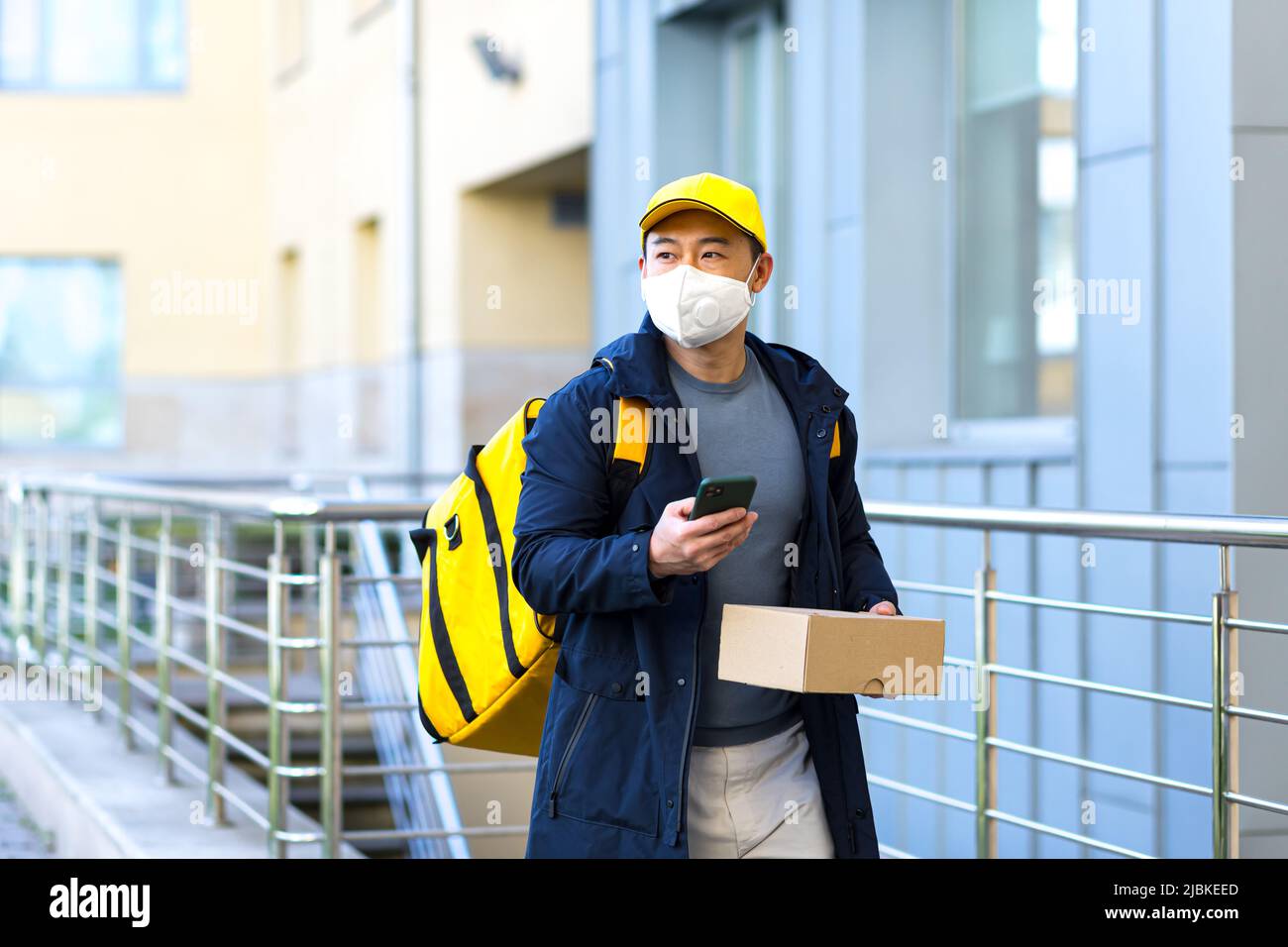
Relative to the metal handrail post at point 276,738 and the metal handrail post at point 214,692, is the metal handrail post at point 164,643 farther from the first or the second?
the metal handrail post at point 276,738

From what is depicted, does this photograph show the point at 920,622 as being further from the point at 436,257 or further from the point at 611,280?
the point at 436,257

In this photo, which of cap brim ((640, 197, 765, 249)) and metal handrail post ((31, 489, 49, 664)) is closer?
cap brim ((640, 197, 765, 249))

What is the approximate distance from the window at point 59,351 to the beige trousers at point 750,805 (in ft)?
57.8

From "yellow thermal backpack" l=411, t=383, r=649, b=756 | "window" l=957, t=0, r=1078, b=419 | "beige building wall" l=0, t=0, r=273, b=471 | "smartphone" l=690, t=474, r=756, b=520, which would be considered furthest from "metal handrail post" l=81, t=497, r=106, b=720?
"beige building wall" l=0, t=0, r=273, b=471

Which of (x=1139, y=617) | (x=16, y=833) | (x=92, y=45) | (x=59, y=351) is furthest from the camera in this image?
(x=92, y=45)

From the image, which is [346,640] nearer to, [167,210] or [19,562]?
[19,562]

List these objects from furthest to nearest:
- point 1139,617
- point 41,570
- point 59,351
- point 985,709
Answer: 1. point 59,351
2. point 41,570
3. point 985,709
4. point 1139,617

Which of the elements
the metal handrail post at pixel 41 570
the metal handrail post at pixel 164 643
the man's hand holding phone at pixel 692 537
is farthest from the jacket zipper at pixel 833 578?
the metal handrail post at pixel 41 570

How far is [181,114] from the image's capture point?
19391 millimetres

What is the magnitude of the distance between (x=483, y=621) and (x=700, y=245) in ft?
2.44

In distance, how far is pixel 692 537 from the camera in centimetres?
238

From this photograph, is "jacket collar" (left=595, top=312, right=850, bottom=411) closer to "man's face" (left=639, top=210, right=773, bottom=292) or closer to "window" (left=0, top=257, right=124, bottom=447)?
"man's face" (left=639, top=210, right=773, bottom=292)

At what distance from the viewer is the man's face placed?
2.68 metres

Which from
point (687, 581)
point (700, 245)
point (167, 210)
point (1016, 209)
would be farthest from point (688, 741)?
point (167, 210)
